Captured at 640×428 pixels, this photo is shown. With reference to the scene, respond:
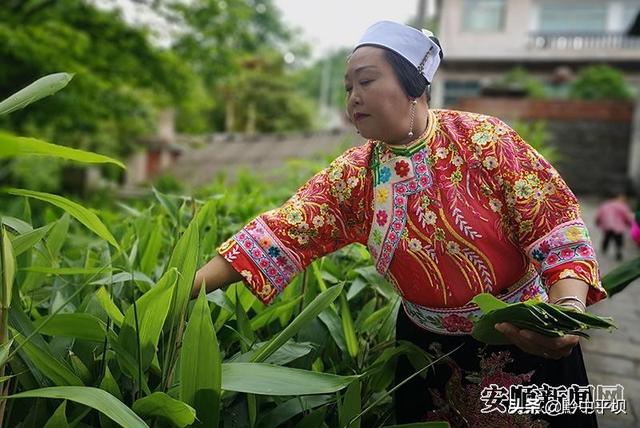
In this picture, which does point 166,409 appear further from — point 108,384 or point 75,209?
point 75,209

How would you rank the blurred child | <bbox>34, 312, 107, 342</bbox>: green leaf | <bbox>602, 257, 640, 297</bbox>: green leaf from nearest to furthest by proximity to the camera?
<bbox>34, 312, 107, 342</bbox>: green leaf < <bbox>602, 257, 640, 297</bbox>: green leaf < the blurred child

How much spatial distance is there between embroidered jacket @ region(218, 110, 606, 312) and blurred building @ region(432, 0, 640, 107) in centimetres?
1754

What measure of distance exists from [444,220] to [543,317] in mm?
337

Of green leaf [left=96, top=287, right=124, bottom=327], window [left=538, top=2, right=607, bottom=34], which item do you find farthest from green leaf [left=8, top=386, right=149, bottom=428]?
window [left=538, top=2, right=607, bottom=34]

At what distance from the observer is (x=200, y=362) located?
1067mm

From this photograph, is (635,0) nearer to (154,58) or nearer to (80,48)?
(154,58)

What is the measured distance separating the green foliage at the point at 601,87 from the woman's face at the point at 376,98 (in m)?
15.2

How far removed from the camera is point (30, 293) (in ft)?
5.23

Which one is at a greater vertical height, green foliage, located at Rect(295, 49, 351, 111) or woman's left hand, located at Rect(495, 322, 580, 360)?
woman's left hand, located at Rect(495, 322, 580, 360)

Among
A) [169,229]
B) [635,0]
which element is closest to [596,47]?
[635,0]

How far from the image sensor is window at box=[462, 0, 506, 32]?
731 inches

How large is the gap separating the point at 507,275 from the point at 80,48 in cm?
659

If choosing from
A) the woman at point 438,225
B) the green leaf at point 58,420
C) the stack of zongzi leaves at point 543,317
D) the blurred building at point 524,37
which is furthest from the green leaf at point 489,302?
the blurred building at point 524,37

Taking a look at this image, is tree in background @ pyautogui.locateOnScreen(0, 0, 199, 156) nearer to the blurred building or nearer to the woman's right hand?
the woman's right hand
